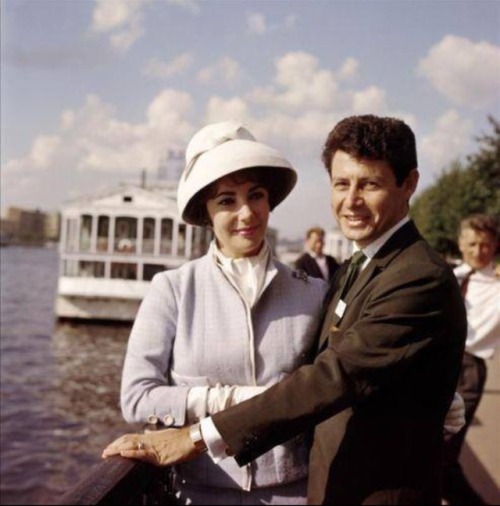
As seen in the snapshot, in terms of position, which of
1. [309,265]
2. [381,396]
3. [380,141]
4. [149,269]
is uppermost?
[380,141]

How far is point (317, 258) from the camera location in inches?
346

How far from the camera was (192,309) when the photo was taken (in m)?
2.13

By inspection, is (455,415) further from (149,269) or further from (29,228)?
(29,228)

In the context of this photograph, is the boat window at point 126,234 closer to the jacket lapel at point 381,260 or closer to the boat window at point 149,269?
the boat window at point 149,269

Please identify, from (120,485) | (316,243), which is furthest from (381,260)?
(316,243)

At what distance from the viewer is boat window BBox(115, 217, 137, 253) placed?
2989 cm

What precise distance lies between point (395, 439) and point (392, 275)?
44cm

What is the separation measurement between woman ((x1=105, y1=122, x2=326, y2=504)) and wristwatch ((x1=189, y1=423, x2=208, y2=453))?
0.40ft

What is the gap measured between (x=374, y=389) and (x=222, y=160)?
0.85 m

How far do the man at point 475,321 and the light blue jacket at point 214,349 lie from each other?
110 inches

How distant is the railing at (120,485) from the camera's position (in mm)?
1482

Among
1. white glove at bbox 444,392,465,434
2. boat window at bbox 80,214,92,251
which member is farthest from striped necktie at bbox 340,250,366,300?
boat window at bbox 80,214,92,251

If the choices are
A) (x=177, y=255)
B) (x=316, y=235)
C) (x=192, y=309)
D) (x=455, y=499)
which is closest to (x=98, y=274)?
(x=177, y=255)

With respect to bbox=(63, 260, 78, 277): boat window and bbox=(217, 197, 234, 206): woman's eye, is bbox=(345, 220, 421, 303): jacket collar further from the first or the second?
bbox=(63, 260, 78, 277): boat window
